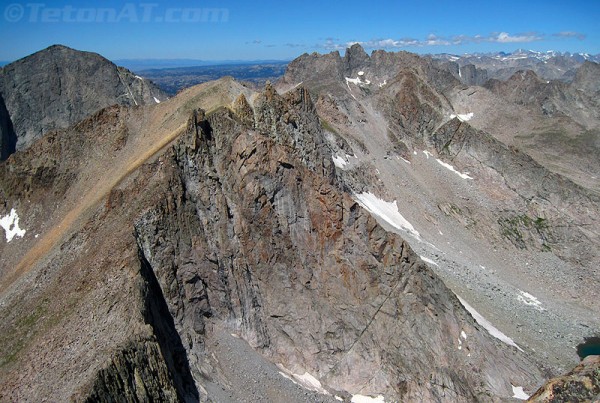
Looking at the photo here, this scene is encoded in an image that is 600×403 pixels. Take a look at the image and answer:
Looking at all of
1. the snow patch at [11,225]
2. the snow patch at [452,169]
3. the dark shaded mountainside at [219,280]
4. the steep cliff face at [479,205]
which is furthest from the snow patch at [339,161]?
the snow patch at [11,225]

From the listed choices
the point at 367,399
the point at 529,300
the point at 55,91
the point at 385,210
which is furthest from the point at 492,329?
the point at 55,91

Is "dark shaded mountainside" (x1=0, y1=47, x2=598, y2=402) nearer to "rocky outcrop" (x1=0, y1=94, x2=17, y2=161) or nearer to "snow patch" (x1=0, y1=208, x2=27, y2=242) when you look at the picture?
"snow patch" (x1=0, y1=208, x2=27, y2=242)

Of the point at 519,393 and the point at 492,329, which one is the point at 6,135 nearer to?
the point at 492,329

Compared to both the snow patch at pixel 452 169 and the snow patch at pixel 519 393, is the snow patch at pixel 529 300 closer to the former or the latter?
the snow patch at pixel 519 393

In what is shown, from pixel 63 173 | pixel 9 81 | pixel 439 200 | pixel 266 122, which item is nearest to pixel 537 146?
pixel 439 200

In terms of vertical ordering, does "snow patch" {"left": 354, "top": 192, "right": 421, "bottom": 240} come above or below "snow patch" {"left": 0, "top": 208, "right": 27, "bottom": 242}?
below

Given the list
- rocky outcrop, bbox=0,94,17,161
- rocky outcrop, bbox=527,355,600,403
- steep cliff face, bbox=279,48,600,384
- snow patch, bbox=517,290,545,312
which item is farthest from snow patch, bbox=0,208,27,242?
rocky outcrop, bbox=0,94,17,161

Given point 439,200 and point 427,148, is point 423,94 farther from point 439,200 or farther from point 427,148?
point 439,200
